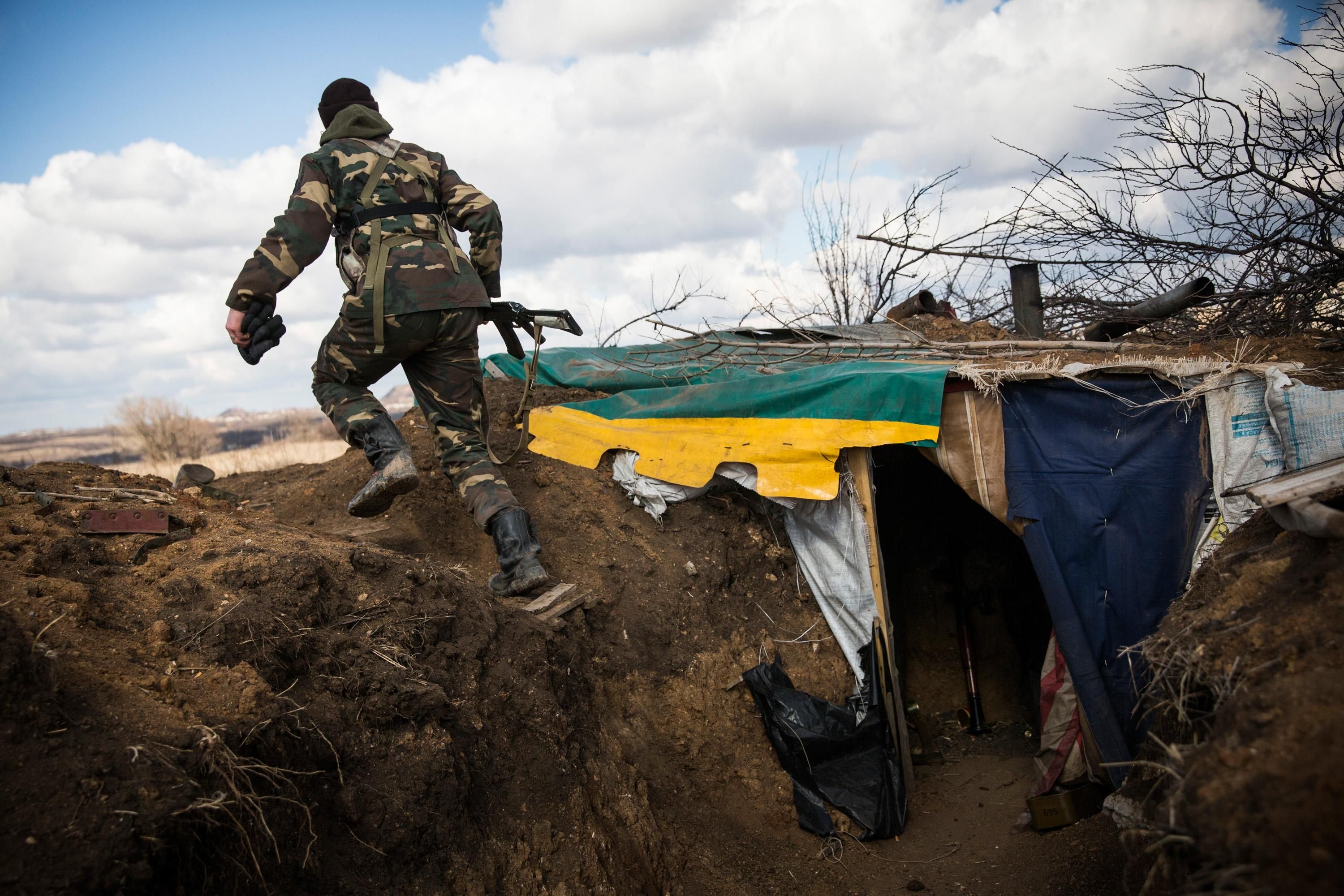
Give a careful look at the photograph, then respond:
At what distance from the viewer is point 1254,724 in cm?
159

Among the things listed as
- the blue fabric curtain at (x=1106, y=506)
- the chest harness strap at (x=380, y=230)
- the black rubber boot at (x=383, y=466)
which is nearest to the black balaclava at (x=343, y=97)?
the chest harness strap at (x=380, y=230)

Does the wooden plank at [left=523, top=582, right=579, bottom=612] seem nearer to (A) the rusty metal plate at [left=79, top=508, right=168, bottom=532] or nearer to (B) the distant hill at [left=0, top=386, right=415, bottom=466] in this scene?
(A) the rusty metal plate at [left=79, top=508, right=168, bottom=532]

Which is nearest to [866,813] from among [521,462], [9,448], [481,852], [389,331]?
[481,852]

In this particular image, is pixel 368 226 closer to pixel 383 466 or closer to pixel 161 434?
pixel 383 466

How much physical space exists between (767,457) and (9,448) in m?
44.7

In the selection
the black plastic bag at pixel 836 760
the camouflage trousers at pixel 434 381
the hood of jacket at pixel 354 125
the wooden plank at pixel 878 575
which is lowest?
the black plastic bag at pixel 836 760

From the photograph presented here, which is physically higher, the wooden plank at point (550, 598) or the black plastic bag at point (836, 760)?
the wooden plank at point (550, 598)

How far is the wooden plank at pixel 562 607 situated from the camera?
3.29m

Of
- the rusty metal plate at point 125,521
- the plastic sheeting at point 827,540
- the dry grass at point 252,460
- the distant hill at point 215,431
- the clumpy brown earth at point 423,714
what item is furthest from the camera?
the distant hill at point 215,431

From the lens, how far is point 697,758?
364 centimetres

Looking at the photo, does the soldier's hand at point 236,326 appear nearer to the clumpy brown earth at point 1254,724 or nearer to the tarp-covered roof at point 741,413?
the tarp-covered roof at point 741,413

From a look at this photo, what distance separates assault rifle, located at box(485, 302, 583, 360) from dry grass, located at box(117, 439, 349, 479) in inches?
140

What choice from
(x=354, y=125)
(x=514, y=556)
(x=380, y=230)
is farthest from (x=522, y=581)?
(x=354, y=125)

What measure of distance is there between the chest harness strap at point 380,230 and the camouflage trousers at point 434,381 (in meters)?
0.10
